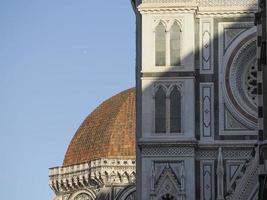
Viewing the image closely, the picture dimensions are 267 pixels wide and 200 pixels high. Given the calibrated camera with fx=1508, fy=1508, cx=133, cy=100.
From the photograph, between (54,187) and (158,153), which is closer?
(158,153)

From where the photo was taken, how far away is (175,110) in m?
39.9

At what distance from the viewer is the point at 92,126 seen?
7862 centimetres

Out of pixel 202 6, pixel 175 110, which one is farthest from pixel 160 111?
pixel 202 6

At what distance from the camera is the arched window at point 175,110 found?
130 feet

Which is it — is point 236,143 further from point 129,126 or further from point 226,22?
point 129,126

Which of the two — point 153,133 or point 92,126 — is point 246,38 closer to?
point 153,133

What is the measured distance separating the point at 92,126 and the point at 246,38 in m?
38.5

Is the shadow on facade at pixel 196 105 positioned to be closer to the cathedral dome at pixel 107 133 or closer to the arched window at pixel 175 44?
the arched window at pixel 175 44

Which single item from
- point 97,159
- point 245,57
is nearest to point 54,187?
point 97,159

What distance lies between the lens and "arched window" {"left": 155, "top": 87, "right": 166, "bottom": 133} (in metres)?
39.7

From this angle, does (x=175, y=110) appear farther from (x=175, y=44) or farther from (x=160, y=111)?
(x=175, y=44)

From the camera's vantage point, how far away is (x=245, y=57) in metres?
40.7

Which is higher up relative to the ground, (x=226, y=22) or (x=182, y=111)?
(x=226, y=22)

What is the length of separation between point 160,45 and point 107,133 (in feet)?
121
